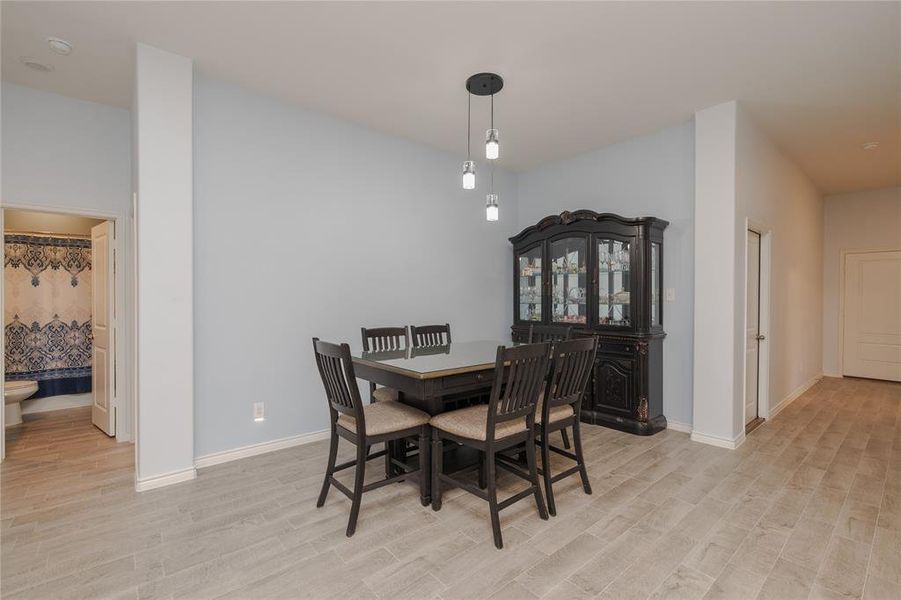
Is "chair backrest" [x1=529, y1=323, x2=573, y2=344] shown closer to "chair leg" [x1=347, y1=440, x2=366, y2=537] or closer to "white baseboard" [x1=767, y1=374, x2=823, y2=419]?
"chair leg" [x1=347, y1=440, x2=366, y2=537]

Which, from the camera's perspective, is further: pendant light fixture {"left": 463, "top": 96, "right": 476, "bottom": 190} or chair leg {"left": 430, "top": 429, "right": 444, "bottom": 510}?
pendant light fixture {"left": 463, "top": 96, "right": 476, "bottom": 190}

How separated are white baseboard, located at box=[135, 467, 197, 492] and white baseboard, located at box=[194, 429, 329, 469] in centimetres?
17

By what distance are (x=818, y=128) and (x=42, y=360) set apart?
323 inches

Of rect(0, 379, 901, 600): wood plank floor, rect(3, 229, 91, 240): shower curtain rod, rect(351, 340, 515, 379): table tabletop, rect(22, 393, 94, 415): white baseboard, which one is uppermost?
rect(3, 229, 91, 240): shower curtain rod

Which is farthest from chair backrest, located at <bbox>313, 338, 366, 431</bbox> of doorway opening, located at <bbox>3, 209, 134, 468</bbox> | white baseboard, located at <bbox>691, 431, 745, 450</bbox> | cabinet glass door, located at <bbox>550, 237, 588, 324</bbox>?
white baseboard, located at <bbox>691, 431, 745, 450</bbox>

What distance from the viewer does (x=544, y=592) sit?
1793 mm

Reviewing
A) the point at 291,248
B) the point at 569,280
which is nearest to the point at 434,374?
the point at 291,248

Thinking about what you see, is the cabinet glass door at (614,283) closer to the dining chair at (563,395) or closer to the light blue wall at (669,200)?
the light blue wall at (669,200)

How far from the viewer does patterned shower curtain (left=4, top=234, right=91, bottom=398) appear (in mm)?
4551

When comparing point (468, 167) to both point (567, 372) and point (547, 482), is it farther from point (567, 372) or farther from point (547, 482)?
point (547, 482)

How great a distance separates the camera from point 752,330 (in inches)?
163

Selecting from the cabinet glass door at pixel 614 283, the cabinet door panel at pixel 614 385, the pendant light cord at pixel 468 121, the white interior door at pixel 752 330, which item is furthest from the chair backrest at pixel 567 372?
the white interior door at pixel 752 330

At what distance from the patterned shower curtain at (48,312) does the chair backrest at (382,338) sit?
3.66 metres

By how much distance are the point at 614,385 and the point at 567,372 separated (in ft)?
5.68
